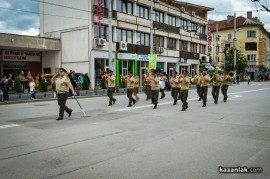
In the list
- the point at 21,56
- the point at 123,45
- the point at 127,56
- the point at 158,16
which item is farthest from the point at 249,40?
the point at 21,56

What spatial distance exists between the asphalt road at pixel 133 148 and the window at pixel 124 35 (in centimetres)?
2405

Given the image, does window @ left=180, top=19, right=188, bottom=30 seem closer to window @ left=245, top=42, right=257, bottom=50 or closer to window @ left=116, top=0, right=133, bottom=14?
window @ left=116, top=0, right=133, bottom=14

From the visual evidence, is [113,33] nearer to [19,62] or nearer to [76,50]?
[76,50]

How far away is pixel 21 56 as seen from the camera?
31031 millimetres

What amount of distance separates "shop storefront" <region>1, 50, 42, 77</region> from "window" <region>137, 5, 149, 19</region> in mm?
13192

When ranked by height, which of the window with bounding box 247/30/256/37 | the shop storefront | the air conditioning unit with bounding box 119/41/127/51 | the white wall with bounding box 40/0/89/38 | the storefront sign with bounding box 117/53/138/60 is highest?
the window with bounding box 247/30/256/37

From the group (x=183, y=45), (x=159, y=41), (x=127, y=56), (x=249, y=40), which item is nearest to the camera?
(x=127, y=56)

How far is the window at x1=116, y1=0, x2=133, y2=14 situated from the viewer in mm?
33344

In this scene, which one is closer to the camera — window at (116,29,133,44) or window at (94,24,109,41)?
window at (94,24,109,41)

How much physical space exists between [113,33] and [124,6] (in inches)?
164

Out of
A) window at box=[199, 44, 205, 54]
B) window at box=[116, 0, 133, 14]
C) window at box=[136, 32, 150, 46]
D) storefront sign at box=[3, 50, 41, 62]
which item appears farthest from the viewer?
window at box=[199, 44, 205, 54]

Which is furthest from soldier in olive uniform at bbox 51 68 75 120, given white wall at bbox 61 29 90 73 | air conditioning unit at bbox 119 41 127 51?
air conditioning unit at bbox 119 41 127 51

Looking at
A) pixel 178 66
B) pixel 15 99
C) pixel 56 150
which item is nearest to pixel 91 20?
pixel 15 99

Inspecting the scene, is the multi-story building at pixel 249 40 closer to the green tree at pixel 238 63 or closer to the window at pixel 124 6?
the green tree at pixel 238 63
